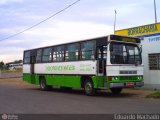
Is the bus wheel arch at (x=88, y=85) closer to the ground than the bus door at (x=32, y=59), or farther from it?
closer to the ground

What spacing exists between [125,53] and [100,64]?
1429 millimetres

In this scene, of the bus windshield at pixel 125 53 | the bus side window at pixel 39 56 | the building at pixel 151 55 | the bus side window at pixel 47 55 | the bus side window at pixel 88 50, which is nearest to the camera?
the bus windshield at pixel 125 53

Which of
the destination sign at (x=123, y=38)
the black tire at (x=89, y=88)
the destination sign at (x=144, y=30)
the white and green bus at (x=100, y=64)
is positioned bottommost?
the black tire at (x=89, y=88)

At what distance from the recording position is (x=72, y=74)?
21391 mm

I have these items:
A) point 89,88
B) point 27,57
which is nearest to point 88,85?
point 89,88

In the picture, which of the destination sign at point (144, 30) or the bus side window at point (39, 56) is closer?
the destination sign at point (144, 30)

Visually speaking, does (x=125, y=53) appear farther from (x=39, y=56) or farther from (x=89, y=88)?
(x=39, y=56)

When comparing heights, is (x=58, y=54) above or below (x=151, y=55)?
above

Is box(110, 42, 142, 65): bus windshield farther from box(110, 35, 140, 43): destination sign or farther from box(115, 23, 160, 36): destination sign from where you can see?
box(115, 23, 160, 36): destination sign

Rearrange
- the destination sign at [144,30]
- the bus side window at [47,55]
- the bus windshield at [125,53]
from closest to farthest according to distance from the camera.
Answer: the bus windshield at [125,53], the destination sign at [144,30], the bus side window at [47,55]

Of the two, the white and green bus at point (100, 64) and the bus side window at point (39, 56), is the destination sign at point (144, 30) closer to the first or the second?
the white and green bus at point (100, 64)

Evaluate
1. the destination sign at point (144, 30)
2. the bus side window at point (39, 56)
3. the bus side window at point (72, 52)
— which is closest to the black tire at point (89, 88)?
the bus side window at point (72, 52)

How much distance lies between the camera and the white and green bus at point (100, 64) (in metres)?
18.5

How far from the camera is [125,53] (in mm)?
19094
